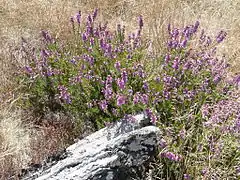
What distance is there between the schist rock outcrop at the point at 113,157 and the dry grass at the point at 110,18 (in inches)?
32.8

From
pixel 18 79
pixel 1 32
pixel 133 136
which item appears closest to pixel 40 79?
pixel 18 79

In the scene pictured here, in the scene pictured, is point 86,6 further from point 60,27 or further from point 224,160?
point 224,160

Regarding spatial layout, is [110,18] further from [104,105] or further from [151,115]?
[151,115]

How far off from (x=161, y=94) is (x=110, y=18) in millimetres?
2509

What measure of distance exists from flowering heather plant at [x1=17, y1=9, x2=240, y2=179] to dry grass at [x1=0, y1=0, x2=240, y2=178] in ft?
1.47

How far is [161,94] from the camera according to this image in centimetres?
265

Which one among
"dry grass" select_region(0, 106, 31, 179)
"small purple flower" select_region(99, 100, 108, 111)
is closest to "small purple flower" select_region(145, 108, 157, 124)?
"small purple flower" select_region(99, 100, 108, 111)

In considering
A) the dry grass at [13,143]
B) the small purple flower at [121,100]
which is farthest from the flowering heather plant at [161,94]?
the dry grass at [13,143]

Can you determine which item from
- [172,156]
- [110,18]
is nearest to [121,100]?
[172,156]

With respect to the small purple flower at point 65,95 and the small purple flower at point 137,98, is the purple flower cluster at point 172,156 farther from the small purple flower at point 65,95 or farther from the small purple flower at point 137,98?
the small purple flower at point 65,95

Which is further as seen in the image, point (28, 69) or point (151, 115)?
point (28, 69)

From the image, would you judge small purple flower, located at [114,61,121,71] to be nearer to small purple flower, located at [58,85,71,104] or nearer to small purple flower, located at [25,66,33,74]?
small purple flower, located at [58,85,71,104]

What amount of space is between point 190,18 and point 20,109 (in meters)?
2.37

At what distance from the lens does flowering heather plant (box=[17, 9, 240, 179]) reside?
238 centimetres
